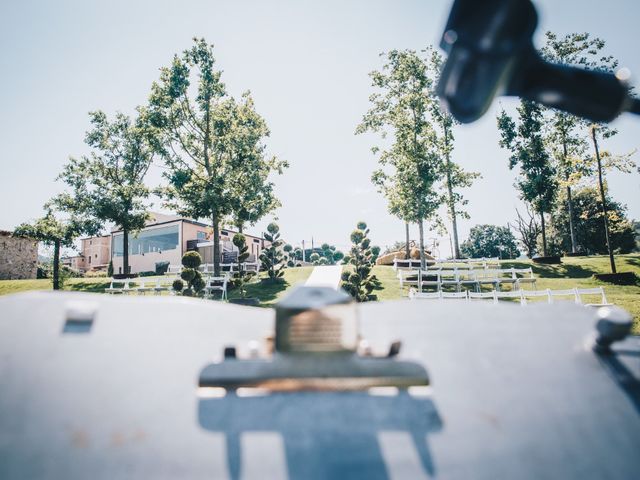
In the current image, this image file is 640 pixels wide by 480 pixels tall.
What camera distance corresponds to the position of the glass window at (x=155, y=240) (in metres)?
33.4

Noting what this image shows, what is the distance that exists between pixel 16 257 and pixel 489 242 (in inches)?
2937

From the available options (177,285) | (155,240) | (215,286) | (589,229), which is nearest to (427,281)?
(215,286)

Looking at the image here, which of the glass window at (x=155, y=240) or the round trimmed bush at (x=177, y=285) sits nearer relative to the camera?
the round trimmed bush at (x=177, y=285)

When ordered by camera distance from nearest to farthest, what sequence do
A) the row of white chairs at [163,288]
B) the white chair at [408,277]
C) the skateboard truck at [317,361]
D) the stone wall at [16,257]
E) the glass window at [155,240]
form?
1. the skateboard truck at [317,361]
2. the row of white chairs at [163,288]
3. the white chair at [408,277]
4. the stone wall at [16,257]
5. the glass window at [155,240]

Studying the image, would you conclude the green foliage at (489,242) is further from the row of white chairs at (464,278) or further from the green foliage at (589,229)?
the row of white chairs at (464,278)

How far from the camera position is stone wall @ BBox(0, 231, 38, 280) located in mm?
26016

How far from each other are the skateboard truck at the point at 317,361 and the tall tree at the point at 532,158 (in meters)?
27.8

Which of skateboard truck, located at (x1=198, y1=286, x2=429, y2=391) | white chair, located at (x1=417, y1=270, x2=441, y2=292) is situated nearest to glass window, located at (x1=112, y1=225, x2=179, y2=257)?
white chair, located at (x1=417, y1=270, x2=441, y2=292)

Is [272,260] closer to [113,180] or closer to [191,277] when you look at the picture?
[191,277]

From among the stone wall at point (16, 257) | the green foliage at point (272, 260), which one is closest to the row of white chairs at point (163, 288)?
the green foliage at point (272, 260)

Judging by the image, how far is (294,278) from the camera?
1944 cm

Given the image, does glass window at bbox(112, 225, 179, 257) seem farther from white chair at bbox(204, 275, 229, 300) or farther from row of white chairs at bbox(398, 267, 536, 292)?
row of white chairs at bbox(398, 267, 536, 292)

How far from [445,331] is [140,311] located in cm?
135

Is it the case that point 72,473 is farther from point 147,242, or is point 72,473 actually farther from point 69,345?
point 147,242
